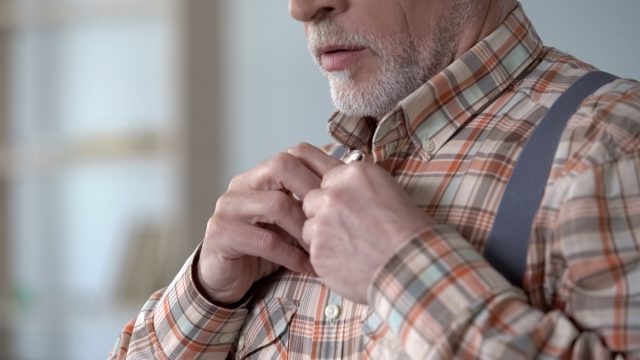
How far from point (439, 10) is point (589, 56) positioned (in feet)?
1.52

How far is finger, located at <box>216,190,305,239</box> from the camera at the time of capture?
1104 millimetres

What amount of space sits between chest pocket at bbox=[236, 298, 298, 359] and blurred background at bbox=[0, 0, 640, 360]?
1192 mm

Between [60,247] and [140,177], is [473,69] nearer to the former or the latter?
[140,177]

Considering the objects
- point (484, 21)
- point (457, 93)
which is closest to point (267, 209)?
point (457, 93)

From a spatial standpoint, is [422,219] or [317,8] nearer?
[422,219]

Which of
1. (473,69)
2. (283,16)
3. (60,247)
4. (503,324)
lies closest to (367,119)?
(473,69)

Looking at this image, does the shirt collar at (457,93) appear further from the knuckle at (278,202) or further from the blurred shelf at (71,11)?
the blurred shelf at (71,11)

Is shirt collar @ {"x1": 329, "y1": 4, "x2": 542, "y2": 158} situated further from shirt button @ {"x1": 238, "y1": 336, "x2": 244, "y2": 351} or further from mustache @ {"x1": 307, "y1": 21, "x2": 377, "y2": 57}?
shirt button @ {"x1": 238, "y1": 336, "x2": 244, "y2": 351}

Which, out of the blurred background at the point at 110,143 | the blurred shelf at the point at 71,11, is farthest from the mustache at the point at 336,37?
the blurred shelf at the point at 71,11

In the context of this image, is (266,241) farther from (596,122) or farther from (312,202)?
(596,122)

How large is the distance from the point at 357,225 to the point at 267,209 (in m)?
0.17

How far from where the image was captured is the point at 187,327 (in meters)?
1.23

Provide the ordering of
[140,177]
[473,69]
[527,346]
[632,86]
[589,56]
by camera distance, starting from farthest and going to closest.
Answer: [140,177] → [589,56] → [473,69] → [632,86] → [527,346]

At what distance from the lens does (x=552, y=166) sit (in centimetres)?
97
